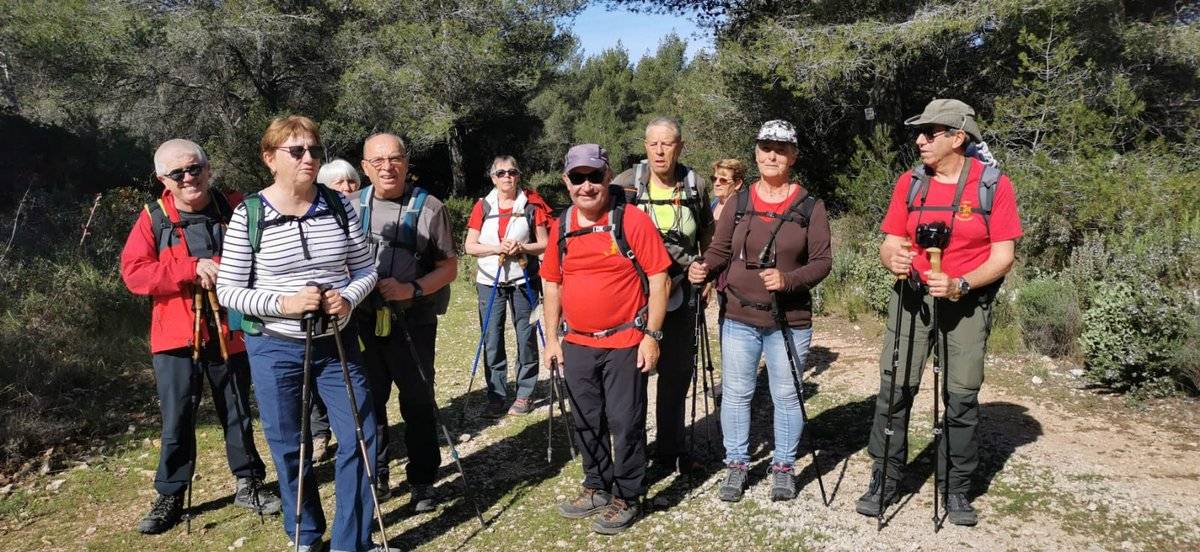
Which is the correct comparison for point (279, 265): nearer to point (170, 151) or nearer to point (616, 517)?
point (170, 151)

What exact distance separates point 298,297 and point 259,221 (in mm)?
363

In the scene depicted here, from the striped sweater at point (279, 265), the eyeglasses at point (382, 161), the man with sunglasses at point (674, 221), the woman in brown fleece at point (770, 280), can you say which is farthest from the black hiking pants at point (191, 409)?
the woman in brown fleece at point (770, 280)

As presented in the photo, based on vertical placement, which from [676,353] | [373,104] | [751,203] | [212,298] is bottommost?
[676,353]

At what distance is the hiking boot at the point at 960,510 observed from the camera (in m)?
3.48

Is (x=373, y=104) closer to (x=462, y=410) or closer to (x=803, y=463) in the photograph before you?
(x=462, y=410)

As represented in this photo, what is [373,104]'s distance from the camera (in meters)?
18.6

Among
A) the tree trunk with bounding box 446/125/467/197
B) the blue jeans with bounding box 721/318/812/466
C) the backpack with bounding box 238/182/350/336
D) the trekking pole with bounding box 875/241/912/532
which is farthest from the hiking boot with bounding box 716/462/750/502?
the tree trunk with bounding box 446/125/467/197

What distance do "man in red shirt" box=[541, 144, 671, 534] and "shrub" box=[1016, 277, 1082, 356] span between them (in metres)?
4.29

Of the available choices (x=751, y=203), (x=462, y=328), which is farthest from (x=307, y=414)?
(x=462, y=328)

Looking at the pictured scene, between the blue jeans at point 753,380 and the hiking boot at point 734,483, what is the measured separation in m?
0.11

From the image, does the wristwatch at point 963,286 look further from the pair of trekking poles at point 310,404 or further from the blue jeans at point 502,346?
the blue jeans at point 502,346

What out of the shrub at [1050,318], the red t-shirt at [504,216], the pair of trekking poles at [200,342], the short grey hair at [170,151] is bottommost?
the shrub at [1050,318]

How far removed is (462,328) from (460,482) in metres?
4.61

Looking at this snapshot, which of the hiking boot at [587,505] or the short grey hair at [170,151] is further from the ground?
the short grey hair at [170,151]
